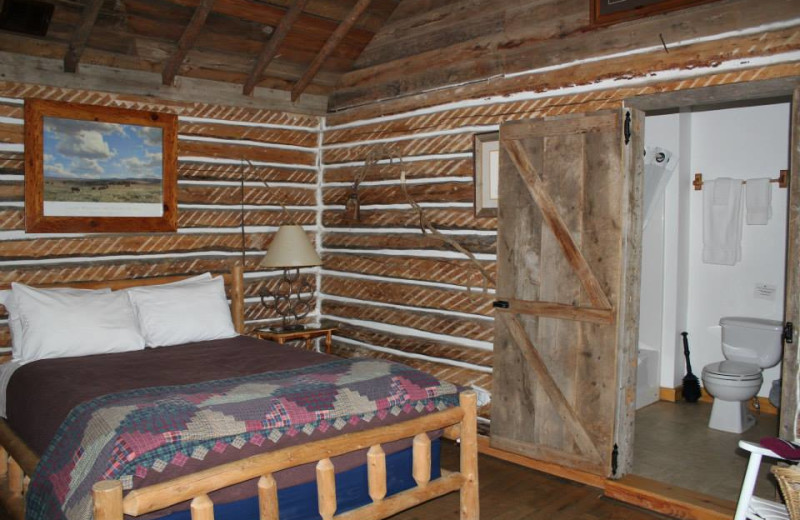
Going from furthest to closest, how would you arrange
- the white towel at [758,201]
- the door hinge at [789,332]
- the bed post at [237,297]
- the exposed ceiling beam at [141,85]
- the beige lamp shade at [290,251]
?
1. the white towel at [758,201]
2. the bed post at [237,297]
3. the beige lamp shade at [290,251]
4. the exposed ceiling beam at [141,85]
5. the door hinge at [789,332]

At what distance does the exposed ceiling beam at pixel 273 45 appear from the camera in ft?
16.7

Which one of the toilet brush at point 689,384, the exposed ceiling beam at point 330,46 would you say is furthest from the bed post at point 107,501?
the toilet brush at point 689,384

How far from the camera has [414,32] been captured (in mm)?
5617

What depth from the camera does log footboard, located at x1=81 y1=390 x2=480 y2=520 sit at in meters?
2.43

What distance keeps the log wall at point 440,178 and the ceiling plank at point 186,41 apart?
63.6 inches

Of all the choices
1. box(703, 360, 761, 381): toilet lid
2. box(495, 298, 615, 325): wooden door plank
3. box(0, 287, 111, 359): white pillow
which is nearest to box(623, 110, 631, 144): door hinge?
box(495, 298, 615, 325): wooden door plank

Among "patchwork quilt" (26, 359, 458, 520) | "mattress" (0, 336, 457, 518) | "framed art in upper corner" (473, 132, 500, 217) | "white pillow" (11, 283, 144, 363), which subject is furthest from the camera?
"framed art in upper corner" (473, 132, 500, 217)

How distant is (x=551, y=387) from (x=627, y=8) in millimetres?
2454

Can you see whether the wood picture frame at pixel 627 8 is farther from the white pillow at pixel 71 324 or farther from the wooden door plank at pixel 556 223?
the white pillow at pixel 71 324

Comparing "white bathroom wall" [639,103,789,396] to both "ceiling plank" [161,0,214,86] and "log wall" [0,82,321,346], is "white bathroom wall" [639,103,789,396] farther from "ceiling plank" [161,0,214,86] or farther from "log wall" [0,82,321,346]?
"ceiling plank" [161,0,214,86]

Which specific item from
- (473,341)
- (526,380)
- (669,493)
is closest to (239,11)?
(473,341)

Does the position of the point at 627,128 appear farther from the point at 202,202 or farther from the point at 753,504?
the point at 202,202

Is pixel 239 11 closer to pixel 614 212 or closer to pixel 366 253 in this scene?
pixel 366 253

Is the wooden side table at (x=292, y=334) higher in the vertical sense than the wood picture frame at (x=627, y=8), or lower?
lower
